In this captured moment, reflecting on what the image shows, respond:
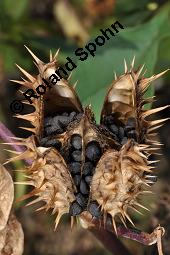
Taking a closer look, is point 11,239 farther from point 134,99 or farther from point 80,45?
point 80,45

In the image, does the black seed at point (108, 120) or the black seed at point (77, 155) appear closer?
the black seed at point (77, 155)

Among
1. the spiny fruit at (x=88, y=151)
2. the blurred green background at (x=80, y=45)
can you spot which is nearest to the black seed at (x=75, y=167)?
the spiny fruit at (x=88, y=151)

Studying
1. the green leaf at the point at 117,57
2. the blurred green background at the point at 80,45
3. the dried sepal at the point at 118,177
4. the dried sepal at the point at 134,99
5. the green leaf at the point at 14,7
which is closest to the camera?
the dried sepal at the point at 118,177

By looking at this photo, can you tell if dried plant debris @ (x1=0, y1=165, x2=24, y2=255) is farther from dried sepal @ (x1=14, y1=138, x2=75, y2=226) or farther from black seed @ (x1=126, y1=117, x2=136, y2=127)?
black seed @ (x1=126, y1=117, x2=136, y2=127)

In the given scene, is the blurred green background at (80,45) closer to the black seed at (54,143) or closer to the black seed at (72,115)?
the black seed at (72,115)

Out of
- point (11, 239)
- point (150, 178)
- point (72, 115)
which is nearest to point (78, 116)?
point (72, 115)
